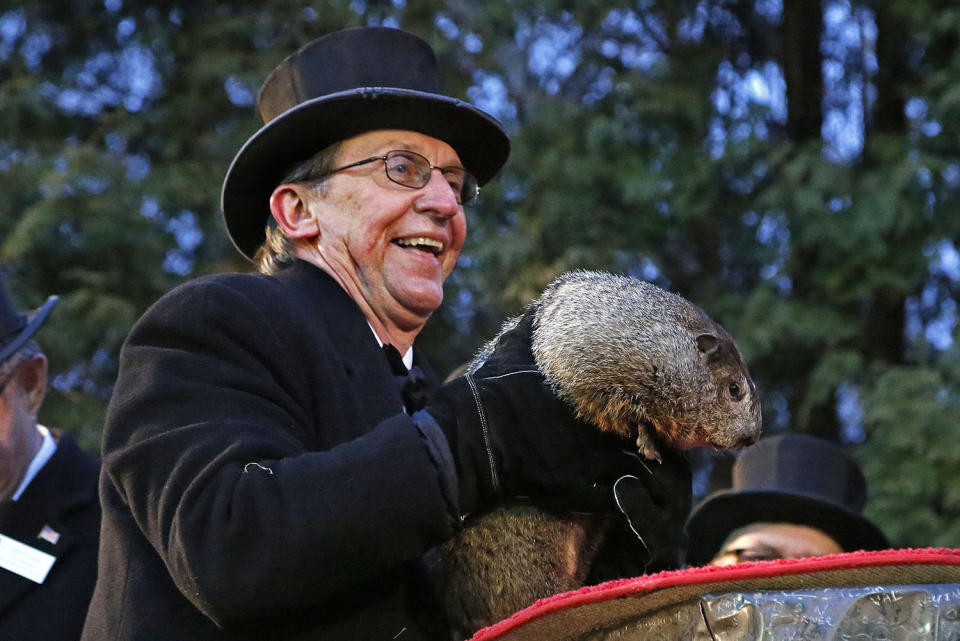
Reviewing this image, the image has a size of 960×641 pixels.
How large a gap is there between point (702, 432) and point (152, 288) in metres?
6.71

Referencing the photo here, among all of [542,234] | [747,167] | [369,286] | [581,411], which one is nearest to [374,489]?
[581,411]

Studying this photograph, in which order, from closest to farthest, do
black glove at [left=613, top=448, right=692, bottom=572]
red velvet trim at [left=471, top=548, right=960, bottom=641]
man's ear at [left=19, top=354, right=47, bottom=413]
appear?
red velvet trim at [left=471, top=548, right=960, bottom=641], black glove at [left=613, top=448, right=692, bottom=572], man's ear at [left=19, top=354, right=47, bottom=413]

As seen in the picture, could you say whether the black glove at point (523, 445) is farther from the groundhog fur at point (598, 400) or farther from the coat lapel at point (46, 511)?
the coat lapel at point (46, 511)

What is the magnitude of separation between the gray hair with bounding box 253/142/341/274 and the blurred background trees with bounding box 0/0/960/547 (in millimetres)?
5312

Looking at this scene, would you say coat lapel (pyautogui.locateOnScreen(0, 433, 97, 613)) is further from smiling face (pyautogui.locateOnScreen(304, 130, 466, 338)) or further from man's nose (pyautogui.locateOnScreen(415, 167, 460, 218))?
man's nose (pyautogui.locateOnScreen(415, 167, 460, 218))

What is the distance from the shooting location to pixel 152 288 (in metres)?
8.65

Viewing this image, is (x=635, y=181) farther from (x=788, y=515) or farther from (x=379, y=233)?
(x=379, y=233)

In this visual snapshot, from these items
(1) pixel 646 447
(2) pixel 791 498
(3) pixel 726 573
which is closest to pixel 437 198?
(1) pixel 646 447

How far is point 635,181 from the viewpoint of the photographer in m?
8.13

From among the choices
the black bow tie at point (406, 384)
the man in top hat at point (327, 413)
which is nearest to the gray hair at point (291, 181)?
the man in top hat at point (327, 413)

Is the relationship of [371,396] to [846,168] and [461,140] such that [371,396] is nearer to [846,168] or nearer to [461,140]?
[461,140]

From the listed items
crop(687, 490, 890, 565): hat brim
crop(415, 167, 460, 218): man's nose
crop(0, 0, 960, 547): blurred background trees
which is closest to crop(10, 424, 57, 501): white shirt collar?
crop(415, 167, 460, 218): man's nose

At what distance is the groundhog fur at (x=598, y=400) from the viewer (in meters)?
2.34

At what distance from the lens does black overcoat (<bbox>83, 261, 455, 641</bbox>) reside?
6.28 ft
